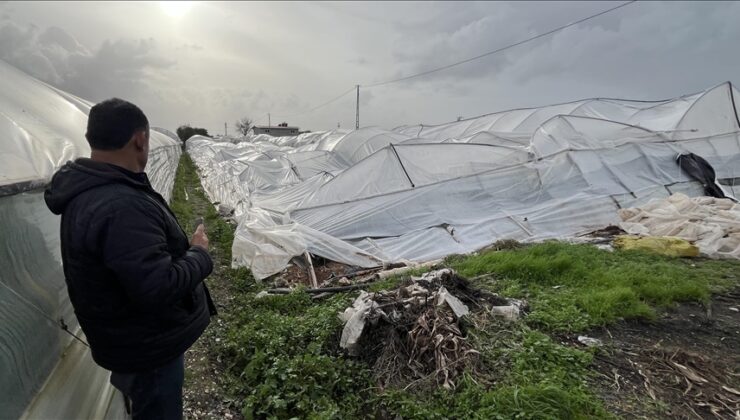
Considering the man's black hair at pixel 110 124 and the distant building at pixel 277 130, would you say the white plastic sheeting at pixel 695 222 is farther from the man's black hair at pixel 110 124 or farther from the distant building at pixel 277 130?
the distant building at pixel 277 130

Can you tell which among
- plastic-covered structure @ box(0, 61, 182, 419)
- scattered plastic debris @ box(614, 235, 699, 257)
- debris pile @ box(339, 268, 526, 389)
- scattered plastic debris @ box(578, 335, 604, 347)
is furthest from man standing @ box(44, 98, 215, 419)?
scattered plastic debris @ box(614, 235, 699, 257)

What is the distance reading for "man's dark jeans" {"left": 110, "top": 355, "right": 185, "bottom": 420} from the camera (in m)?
1.94

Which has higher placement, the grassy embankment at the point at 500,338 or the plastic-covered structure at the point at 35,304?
the plastic-covered structure at the point at 35,304

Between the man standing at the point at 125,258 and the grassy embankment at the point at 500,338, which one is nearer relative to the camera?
the man standing at the point at 125,258

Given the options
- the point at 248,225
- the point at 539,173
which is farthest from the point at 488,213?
the point at 248,225

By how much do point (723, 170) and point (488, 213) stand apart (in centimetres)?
723

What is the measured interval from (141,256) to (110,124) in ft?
1.95

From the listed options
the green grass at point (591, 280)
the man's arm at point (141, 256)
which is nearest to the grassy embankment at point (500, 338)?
the green grass at point (591, 280)

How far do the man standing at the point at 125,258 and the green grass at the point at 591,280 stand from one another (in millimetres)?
3589

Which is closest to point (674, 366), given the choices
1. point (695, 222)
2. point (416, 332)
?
point (416, 332)

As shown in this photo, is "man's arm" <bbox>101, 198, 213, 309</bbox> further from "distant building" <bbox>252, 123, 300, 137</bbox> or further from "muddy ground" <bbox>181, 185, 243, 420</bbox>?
"distant building" <bbox>252, 123, 300, 137</bbox>

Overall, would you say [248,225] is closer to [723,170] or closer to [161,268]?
[161,268]

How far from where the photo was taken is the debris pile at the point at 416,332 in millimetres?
3393

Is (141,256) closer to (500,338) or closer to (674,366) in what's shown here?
(500,338)
